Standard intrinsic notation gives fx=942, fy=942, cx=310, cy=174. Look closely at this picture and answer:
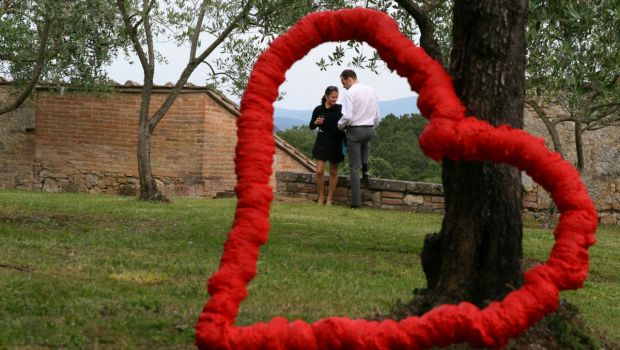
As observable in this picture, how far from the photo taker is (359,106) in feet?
51.9

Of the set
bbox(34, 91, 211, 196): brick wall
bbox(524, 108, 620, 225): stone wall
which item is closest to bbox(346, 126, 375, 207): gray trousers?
bbox(524, 108, 620, 225): stone wall

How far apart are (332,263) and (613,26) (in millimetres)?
3434

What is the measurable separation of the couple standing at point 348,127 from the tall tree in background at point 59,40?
371 centimetres

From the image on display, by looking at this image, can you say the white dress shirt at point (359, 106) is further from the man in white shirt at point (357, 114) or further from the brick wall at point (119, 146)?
the brick wall at point (119, 146)

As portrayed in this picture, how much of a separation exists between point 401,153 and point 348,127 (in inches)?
379

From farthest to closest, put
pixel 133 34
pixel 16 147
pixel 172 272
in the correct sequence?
pixel 16 147, pixel 133 34, pixel 172 272

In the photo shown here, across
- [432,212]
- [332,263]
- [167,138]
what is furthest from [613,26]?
[167,138]

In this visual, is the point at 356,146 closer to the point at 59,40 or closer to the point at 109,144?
the point at 59,40

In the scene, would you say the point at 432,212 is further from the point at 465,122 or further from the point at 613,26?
the point at 465,122

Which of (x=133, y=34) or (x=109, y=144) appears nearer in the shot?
(x=133, y=34)

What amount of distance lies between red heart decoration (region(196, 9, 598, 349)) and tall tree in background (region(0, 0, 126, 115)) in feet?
24.6

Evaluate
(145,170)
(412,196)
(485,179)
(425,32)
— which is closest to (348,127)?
(412,196)

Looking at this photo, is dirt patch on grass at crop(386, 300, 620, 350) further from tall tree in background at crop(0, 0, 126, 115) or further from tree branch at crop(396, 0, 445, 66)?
tall tree in background at crop(0, 0, 126, 115)

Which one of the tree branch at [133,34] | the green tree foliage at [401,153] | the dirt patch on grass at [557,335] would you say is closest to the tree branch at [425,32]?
the dirt patch on grass at [557,335]
